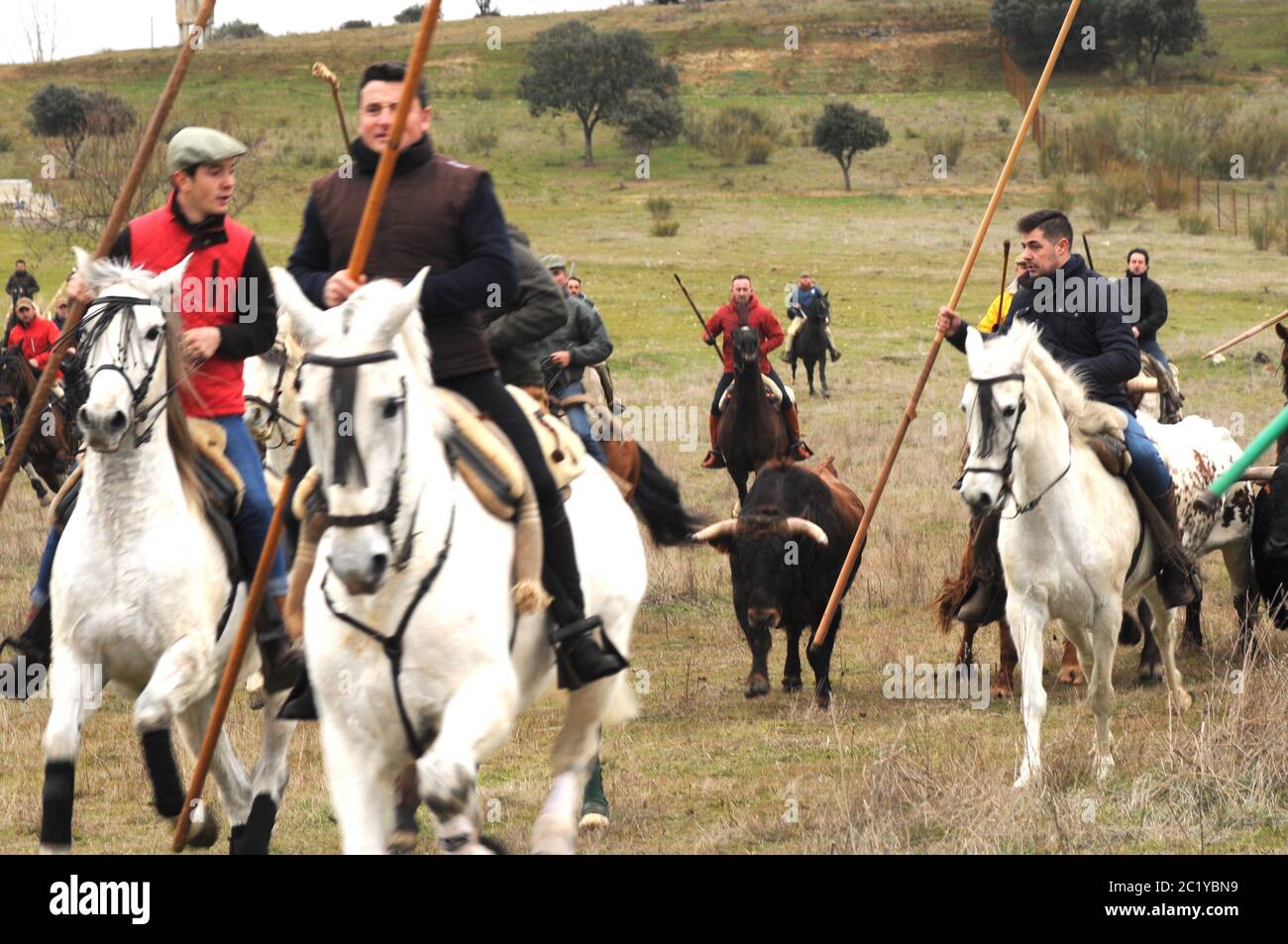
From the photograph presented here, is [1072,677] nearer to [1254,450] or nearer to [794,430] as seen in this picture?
[1254,450]

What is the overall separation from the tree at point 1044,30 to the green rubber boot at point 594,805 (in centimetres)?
8412

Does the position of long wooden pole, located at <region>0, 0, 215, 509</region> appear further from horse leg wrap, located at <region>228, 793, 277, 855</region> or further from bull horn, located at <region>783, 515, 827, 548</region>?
bull horn, located at <region>783, 515, 827, 548</region>

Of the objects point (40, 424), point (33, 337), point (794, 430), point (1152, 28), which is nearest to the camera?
point (794, 430)

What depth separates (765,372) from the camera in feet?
58.9

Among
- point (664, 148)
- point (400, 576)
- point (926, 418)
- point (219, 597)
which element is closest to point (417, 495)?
point (400, 576)

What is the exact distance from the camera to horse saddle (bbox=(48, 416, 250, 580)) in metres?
7.07

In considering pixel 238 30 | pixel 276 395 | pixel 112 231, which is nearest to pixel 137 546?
pixel 112 231

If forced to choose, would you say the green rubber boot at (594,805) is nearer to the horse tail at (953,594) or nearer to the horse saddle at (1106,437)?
the horse saddle at (1106,437)

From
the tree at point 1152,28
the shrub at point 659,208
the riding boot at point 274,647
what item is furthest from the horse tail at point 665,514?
the tree at point 1152,28

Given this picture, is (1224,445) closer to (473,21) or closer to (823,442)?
(823,442)

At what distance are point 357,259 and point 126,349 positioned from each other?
1478mm

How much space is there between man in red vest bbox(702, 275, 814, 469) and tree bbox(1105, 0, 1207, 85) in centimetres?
7330

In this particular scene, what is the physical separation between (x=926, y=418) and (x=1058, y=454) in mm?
18374

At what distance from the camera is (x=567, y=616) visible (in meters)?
6.07
